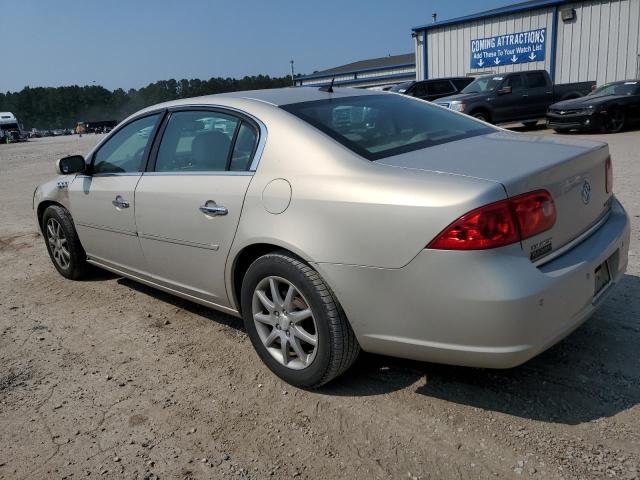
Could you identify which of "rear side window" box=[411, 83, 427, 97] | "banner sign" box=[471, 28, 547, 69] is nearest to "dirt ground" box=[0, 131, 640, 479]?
"rear side window" box=[411, 83, 427, 97]

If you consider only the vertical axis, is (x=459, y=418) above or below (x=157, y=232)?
below

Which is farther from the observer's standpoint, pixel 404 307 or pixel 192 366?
pixel 192 366

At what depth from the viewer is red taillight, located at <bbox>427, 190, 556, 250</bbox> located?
225 cm

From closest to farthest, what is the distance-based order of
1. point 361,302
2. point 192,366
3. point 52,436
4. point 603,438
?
point 603,438 < point 361,302 < point 52,436 < point 192,366

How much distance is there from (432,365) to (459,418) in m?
0.52

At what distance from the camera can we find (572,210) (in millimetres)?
2645

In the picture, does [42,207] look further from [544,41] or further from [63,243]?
[544,41]

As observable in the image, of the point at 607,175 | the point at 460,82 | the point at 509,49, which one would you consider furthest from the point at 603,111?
the point at 607,175

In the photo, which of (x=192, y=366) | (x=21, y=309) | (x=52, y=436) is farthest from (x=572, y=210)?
(x=21, y=309)

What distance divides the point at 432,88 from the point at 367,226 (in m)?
16.6

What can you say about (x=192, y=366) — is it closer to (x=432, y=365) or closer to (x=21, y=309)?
(x=432, y=365)

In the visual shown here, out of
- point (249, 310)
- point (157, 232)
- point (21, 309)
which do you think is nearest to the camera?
point (249, 310)

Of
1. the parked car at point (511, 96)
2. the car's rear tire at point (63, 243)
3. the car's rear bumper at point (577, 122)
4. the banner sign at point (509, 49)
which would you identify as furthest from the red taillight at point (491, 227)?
the banner sign at point (509, 49)

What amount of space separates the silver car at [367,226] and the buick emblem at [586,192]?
0.02 m
